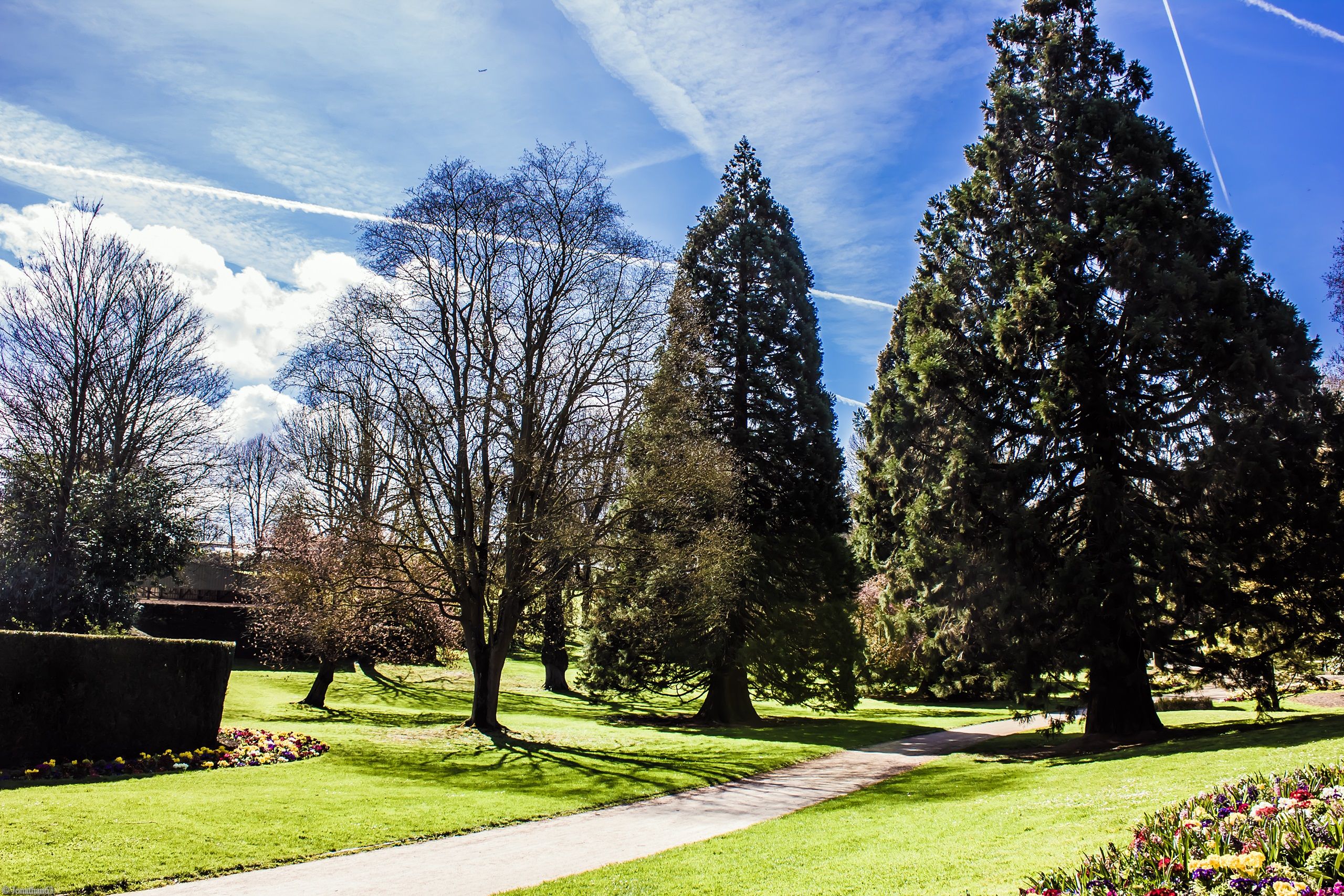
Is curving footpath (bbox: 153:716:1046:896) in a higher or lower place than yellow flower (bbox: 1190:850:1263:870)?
lower

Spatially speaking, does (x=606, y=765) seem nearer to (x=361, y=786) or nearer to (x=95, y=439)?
(x=361, y=786)

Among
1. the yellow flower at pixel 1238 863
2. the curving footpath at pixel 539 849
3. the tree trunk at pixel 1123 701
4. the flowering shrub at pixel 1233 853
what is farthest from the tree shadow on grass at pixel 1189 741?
the yellow flower at pixel 1238 863

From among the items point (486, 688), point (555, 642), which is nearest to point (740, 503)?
point (486, 688)

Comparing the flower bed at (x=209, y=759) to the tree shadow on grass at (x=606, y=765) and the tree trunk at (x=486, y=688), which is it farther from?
the tree trunk at (x=486, y=688)

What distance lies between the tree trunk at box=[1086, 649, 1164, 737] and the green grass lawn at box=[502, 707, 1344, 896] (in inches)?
84.0

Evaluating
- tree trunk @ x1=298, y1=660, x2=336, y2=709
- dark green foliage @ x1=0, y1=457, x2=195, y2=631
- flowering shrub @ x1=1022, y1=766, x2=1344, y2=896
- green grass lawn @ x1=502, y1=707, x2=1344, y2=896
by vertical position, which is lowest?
tree trunk @ x1=298, y1=660, x2=336, y2=709

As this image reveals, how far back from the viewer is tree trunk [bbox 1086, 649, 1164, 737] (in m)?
15.2

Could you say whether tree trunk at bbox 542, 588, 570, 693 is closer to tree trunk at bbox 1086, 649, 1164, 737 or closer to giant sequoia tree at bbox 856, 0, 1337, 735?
giant sequoia tree at bbox 856, 0, 1337, 735

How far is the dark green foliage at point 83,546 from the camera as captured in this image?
54.3ft

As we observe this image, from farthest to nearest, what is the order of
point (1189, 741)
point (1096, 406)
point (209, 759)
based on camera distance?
point (1096, 406) → point (1189, 741) → point (209, 759)

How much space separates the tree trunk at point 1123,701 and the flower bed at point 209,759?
571 inches

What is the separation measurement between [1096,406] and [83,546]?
70.0 ft

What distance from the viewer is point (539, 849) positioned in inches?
328

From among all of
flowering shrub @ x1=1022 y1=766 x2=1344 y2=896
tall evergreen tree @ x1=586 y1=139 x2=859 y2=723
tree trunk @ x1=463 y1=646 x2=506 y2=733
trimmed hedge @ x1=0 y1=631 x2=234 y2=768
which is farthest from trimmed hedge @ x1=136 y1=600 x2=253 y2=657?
flowering shrub @ x1=1022 y1=766 x2=1344 y2=896
